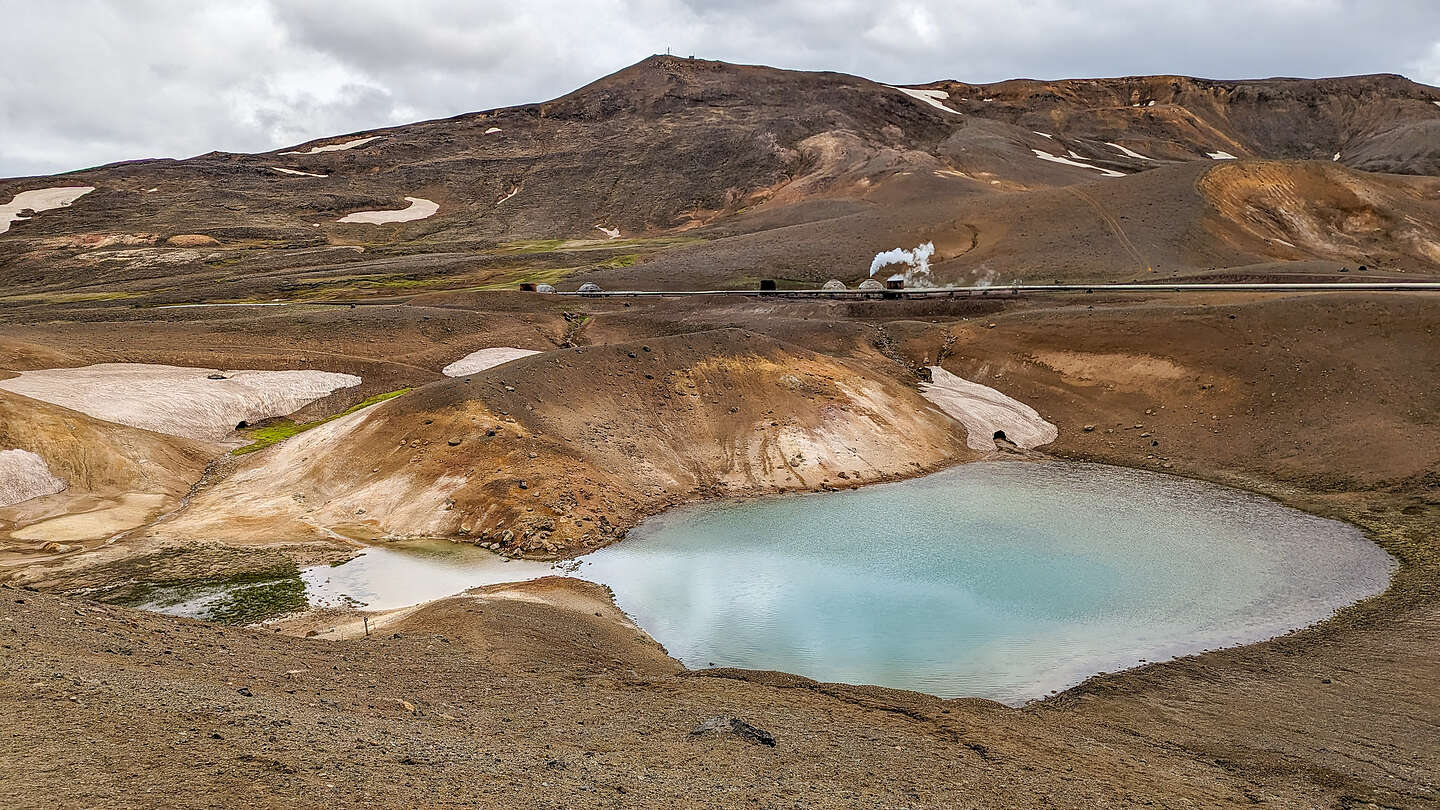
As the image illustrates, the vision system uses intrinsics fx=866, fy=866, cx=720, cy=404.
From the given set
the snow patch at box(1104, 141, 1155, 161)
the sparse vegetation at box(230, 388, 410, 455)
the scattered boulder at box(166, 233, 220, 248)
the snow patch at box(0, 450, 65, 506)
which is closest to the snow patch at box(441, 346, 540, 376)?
the sparse vegetation at box(230, 388, 410, 455)

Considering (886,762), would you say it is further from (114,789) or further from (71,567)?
(71,567)

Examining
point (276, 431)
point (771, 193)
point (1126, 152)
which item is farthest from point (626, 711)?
point (1126, 152)

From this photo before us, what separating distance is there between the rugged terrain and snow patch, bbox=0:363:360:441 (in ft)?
3.96

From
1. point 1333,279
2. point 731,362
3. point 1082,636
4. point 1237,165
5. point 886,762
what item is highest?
point 1237,165

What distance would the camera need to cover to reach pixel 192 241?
364 feet

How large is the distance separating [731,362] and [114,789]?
32228 millimetres

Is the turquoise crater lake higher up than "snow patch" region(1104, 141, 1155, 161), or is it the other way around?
"snow patch" region(1104, 141, 1155, 161)

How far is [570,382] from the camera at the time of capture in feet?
117

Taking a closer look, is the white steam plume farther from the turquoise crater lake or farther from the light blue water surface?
the light blue water surface

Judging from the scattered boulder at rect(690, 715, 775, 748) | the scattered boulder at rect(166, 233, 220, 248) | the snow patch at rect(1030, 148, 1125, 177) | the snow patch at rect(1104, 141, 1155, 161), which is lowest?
the scattered boulder at rect(690, 715, 775, 748)

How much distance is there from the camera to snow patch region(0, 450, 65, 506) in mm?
28047

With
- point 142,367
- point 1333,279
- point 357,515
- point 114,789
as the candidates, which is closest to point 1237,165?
point 1333,279

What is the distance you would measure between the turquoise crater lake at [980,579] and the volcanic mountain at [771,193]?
36.6 metres

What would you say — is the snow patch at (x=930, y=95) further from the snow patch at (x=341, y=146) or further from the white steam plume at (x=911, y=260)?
the snow patch at (x=341, y=146)
